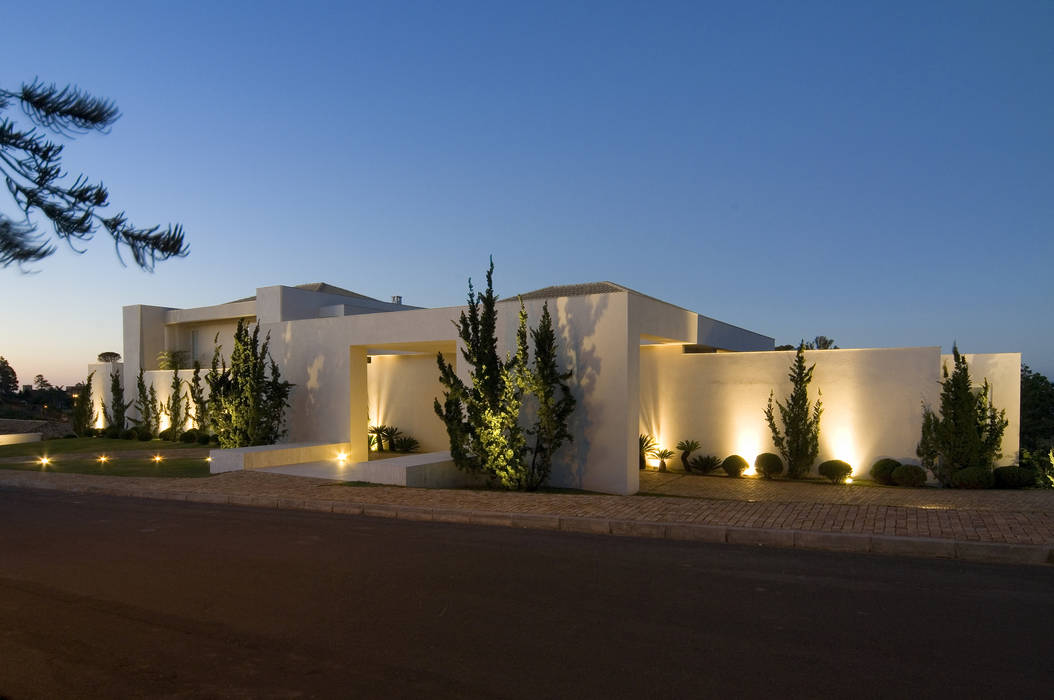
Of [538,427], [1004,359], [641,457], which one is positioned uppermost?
[1004,359]

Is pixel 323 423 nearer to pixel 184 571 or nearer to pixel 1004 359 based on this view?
pixel 184 571

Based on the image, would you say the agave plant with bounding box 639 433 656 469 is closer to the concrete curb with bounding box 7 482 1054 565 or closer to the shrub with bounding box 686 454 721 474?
the shrub with bounding box 686 454 721 474

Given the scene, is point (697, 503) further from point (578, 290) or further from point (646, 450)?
point (578, 290)

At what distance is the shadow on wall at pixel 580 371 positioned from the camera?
48.4ft

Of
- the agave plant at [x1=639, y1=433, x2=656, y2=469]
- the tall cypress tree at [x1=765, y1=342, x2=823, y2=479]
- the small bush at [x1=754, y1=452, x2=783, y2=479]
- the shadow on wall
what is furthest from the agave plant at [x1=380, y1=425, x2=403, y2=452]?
the tall cypress tree at [x1=765, y1=342, x2=823, y2=479]

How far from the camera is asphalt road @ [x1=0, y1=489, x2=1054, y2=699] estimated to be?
406cm

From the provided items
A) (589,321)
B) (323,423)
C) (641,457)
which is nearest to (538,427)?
(589,321)

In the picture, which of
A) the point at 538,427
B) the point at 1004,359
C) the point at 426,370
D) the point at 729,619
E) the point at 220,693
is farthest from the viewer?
the point at 426,370

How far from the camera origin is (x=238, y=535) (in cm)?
872

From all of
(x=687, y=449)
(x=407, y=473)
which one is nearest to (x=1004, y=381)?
(x=687, y=449)

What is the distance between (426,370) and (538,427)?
8.90m

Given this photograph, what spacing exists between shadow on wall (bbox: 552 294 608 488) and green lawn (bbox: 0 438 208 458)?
14340 mm

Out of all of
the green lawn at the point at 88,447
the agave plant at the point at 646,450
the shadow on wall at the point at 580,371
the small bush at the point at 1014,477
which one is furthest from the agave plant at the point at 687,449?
the green lawn at the point at 88,447

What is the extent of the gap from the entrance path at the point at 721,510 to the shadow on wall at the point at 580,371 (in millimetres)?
1809
